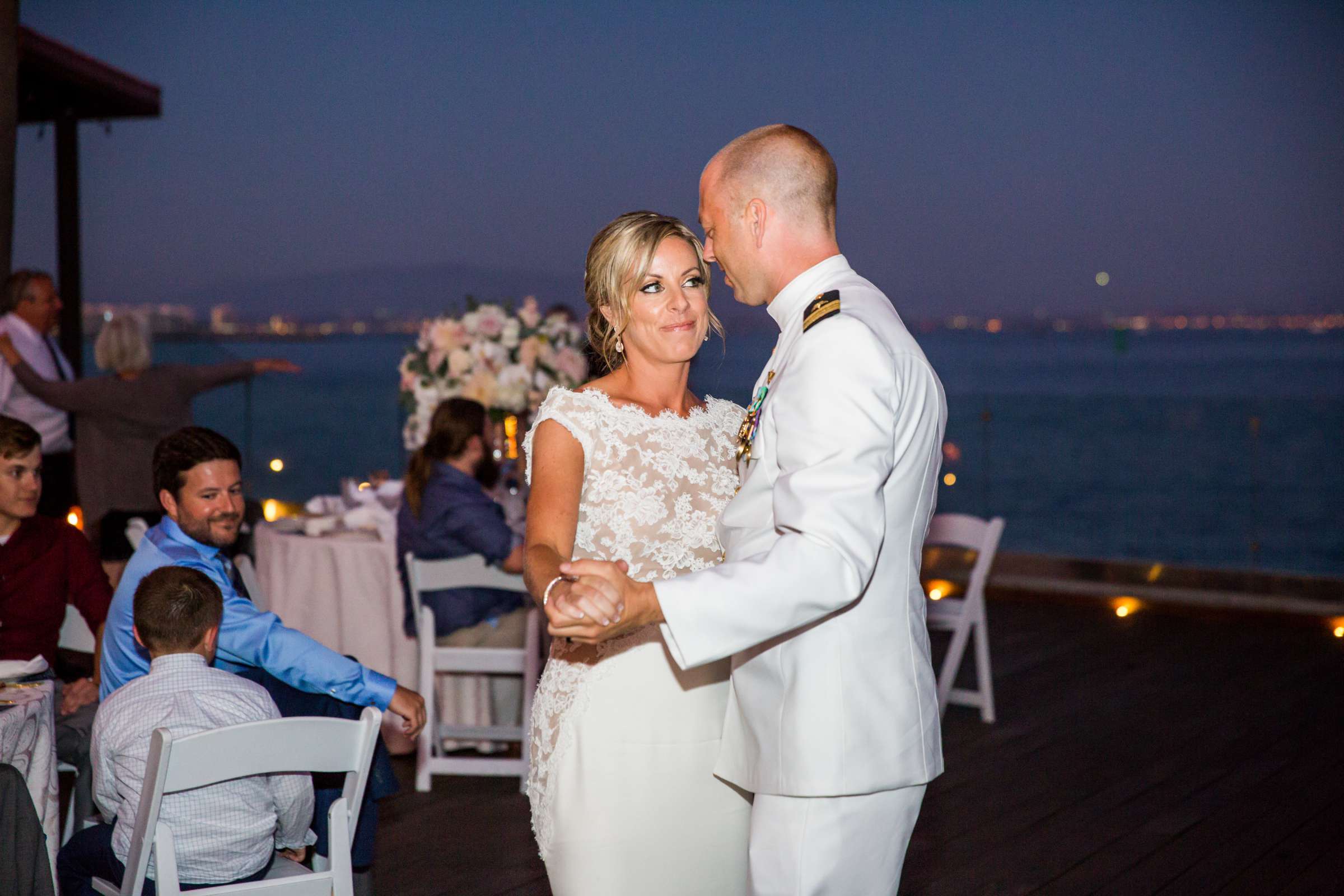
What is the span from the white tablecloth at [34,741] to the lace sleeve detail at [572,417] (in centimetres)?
124

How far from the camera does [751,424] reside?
1769mm

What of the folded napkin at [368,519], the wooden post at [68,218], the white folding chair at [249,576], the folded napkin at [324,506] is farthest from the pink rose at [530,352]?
the wooden post at [68,218]

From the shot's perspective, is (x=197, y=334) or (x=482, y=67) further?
(x=482, y=67)

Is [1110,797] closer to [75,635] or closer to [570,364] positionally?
[570,364]

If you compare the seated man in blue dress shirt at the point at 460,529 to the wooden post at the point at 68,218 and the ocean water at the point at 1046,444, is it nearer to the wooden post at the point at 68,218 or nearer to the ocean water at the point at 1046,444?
the ocean water at the point at 1046,444

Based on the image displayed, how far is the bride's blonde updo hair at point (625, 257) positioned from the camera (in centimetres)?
206

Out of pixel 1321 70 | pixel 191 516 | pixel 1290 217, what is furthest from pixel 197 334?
pixel 1290 217

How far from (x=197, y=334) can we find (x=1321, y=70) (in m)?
12.8

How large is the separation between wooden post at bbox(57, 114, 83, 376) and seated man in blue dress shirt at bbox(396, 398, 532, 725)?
4858 millimetres

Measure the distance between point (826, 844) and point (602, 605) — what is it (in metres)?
0.48

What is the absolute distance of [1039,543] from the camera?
1494cm

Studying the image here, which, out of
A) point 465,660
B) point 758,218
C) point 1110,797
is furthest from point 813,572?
point 1110,797

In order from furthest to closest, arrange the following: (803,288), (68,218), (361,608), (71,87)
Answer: (68,218) < (71,87) < (361,608) < (803,288)

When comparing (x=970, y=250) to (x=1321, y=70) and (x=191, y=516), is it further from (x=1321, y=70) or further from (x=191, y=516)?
(x=191, y=516)
